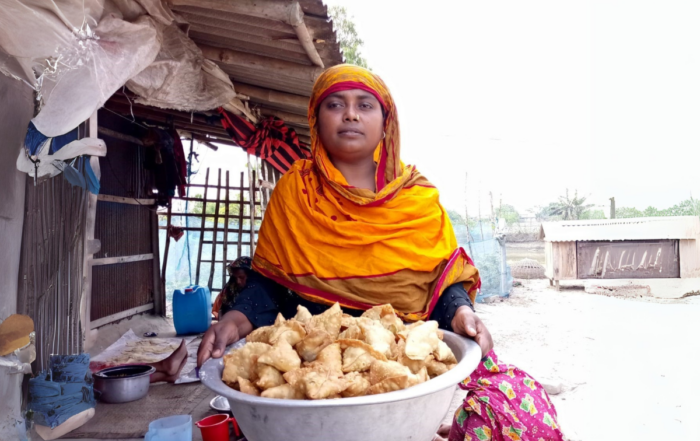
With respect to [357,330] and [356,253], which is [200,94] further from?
[357,330]

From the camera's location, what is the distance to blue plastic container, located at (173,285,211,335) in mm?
6188

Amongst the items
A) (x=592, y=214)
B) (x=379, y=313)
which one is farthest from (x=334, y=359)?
(x=592, y=214)

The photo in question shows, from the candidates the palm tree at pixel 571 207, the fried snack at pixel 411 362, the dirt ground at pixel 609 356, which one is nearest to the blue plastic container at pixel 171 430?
the fried snack at pixel 411 362

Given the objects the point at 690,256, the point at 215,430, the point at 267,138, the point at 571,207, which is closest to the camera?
the point at 215,430

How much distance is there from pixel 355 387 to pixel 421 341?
0.25m

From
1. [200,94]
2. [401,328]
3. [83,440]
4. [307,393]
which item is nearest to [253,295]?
[401,328]

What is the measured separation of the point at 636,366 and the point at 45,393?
5.87 metres

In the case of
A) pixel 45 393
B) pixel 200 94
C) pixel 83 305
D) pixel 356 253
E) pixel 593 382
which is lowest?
pixel 593 382

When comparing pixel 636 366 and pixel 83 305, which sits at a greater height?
pixel 83 305

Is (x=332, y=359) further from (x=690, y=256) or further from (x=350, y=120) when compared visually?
(x=690, y=256)

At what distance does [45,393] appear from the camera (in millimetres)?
2795

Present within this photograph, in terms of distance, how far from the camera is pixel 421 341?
1221 millimetres

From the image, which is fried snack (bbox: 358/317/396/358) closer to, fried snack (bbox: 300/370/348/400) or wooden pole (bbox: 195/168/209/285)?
fried snack (bbox: 300/370/348/400)

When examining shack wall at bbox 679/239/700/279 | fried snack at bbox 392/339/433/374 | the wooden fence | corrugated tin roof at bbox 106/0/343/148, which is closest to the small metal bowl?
corrugated tin roof at bbox 106/0/343/148
